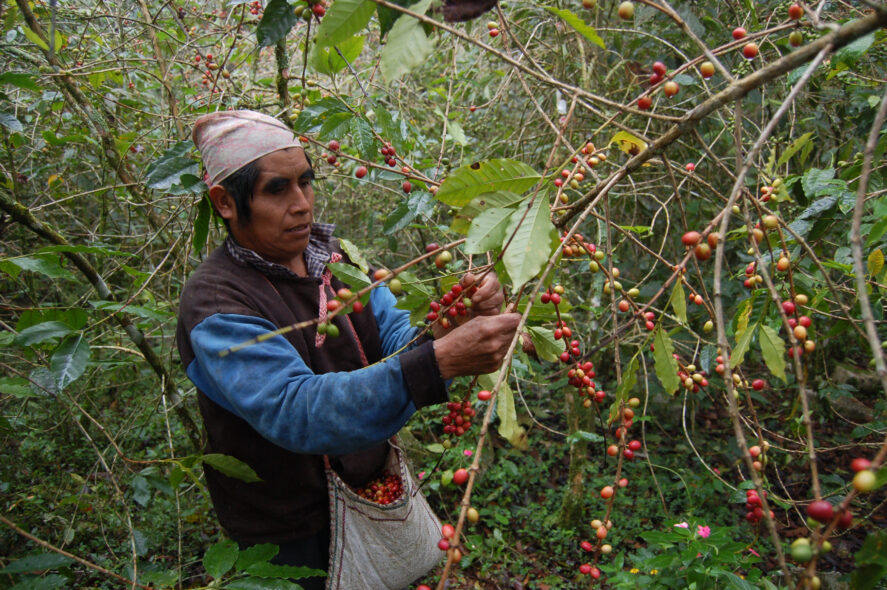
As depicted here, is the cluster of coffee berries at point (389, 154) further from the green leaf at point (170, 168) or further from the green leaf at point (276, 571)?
the green leaf at point (276, 571)

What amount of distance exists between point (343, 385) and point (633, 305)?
2.14 ft

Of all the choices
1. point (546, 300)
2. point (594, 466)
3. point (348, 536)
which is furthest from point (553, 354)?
point (594, 466)

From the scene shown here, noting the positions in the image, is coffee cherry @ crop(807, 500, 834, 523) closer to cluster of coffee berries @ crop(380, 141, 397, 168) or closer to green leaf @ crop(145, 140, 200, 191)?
cluster of coffee berries @ crop(380, 141, 397, 168)

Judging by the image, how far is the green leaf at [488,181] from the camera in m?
0.90

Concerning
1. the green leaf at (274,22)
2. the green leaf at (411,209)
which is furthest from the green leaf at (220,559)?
the green leaf at (274,22)

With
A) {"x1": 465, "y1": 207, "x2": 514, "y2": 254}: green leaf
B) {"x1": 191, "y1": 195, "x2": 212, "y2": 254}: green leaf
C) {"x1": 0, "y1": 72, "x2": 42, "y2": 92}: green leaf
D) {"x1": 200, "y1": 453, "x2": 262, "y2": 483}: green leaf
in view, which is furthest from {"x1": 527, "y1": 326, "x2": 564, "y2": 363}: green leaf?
{"x1": 0, "y1": 72, "x2": 42, "y2": 92}: green leaf

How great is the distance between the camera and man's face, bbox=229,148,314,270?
4.84ft

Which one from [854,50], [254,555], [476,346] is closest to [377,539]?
[254,555]

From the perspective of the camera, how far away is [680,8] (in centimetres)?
270

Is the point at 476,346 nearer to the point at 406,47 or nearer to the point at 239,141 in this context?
the point at 406,47

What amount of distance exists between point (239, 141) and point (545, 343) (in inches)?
39.6

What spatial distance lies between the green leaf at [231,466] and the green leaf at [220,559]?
17 centimetres

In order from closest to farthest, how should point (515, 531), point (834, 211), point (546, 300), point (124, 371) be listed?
point (546, 300), point (834, 211), point (515, 531), point (124, 371)

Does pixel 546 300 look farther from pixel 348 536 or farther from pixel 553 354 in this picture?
pixel 348 536
